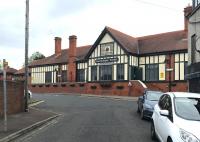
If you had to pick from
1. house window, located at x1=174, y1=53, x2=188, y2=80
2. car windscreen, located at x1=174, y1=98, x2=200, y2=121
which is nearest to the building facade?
car windscreen, located at x1=174, y1=98, x2=200, y2=121

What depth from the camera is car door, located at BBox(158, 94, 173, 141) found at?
9.69m

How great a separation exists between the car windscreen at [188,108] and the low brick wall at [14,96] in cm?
1129

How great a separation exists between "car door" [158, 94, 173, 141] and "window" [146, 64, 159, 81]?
128ft

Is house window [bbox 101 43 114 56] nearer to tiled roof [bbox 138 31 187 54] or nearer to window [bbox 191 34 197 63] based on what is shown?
tiled roof [bbox 138 31 187 54]

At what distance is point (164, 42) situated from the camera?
2041 inches

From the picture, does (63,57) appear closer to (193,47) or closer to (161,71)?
(161,71)

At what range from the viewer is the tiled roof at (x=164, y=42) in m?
48.7

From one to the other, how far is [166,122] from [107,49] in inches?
1735

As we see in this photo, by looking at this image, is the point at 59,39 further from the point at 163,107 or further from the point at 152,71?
the point at 163,107

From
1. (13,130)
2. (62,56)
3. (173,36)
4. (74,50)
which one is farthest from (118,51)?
(13,130)

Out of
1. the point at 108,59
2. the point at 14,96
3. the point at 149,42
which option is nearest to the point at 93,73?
the point at 108,59

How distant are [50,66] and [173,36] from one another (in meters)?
22.5

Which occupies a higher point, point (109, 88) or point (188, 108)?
point (188, 108)

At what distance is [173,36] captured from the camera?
52219 millimetres
